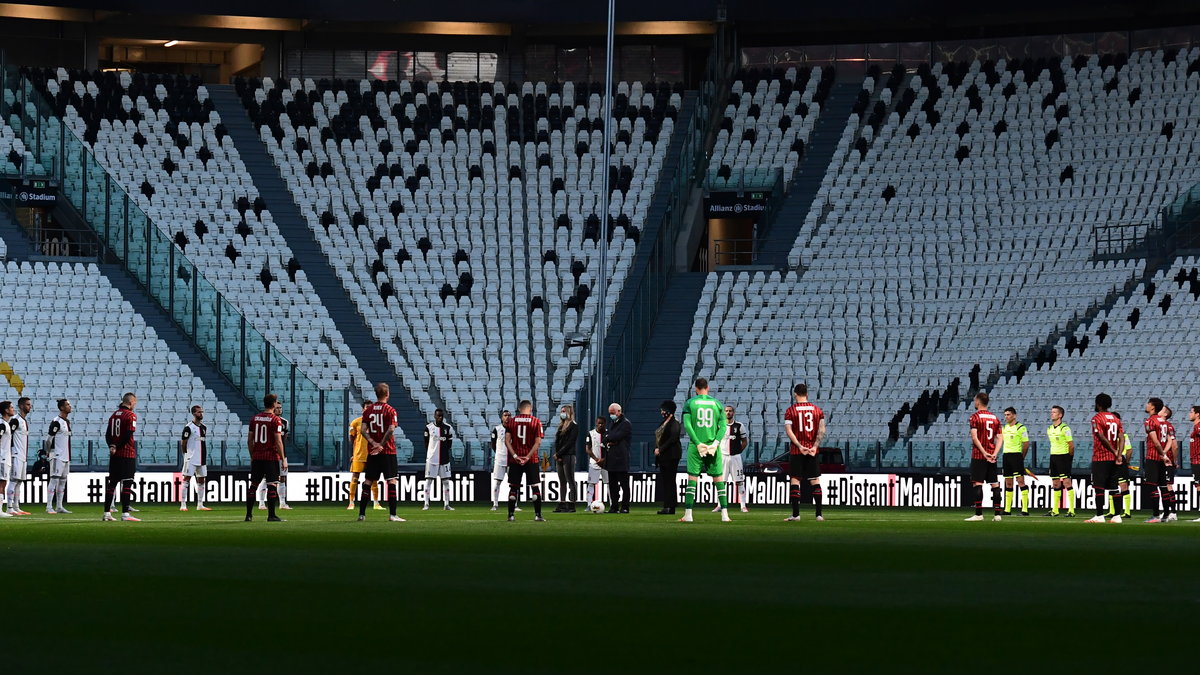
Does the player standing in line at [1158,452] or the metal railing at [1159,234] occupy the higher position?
the metal railing at [1159,234]

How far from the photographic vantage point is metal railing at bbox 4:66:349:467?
39.2 m

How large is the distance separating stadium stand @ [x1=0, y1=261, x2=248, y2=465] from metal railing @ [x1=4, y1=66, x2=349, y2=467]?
77 centimetres

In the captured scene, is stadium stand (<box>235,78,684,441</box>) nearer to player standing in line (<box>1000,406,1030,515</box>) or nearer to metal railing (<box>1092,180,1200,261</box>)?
metal railing (<box>1092,180,1200,261</box>)

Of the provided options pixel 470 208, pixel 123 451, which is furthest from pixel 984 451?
pixel 470 208

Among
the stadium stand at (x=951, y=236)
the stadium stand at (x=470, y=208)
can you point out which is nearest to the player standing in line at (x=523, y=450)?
the stadium stand at (x=951, y=236)

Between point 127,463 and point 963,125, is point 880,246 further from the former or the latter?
point 127,463

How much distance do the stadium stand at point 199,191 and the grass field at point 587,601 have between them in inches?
958

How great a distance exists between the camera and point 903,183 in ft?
166

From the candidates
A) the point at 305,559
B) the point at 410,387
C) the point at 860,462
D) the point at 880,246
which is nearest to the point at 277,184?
the point at 410,387

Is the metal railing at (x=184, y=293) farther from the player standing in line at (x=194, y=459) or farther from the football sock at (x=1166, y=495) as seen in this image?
the football sock at (x=1166, y=495)

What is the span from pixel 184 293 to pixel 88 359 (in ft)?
8.53

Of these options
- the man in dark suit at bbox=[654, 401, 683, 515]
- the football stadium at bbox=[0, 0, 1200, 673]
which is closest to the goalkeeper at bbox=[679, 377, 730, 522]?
the football stadium at bbox=[0, 0, 1200, 673]

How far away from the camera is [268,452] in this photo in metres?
26.6

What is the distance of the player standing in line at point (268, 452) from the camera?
26.0 meters
